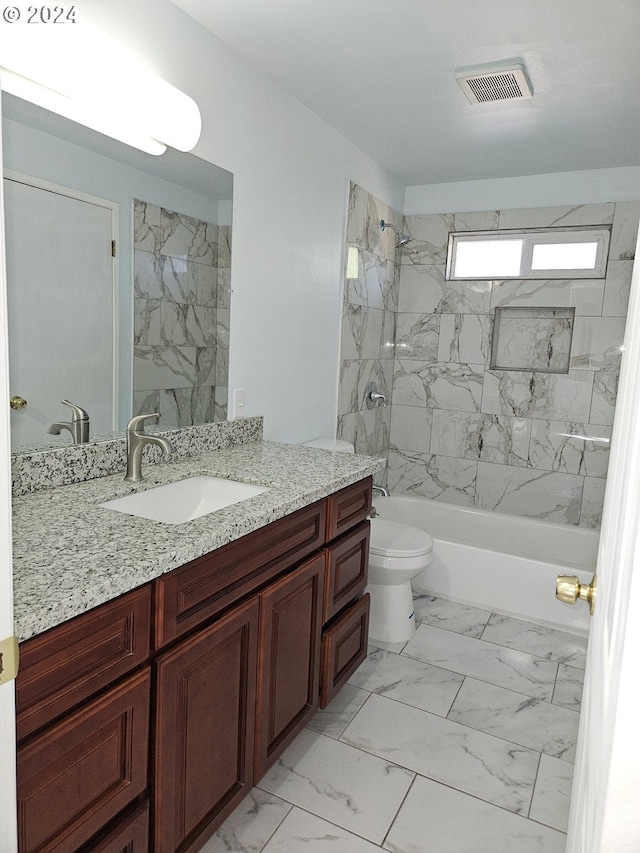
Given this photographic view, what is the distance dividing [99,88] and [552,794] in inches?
96.0

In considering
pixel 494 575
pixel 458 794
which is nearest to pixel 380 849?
pixel 458 794

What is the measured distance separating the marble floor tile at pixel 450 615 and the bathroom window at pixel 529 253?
2.03 meters

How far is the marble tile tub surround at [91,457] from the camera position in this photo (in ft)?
5.03

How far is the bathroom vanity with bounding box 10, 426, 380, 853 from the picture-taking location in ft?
3.34

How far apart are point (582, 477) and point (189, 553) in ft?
9.98

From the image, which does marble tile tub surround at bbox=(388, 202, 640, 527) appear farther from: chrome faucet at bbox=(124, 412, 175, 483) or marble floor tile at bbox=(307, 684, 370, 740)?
chrome faucet at bbox=(124, 412, 175, 483)

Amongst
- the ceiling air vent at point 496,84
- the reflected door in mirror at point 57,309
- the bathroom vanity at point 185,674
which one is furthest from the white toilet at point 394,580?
the ceiling air vent at point 496,84

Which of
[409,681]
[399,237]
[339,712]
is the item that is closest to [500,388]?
[399,237]

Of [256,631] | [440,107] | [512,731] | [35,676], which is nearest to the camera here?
[35,676]

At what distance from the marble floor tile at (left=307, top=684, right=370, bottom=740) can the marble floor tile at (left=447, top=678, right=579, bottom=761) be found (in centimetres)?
35

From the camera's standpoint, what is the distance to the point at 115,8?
1664mm

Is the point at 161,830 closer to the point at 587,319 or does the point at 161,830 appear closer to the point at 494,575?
the point at 494,575

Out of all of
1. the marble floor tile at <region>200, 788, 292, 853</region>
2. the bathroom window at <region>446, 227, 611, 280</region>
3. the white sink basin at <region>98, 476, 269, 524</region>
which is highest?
the bathroom window at <region>446, 227, 611, 280</region>

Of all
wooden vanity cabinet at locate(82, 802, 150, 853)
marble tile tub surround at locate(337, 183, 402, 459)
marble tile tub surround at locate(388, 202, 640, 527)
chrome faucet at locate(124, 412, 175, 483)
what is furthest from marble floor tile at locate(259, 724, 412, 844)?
marble tile tub surround at locate(388, 202, 640, 527)
